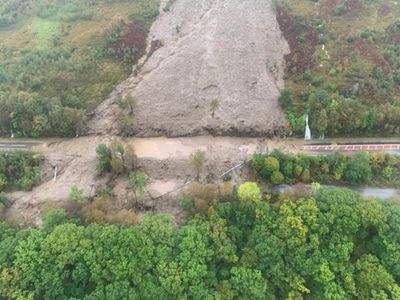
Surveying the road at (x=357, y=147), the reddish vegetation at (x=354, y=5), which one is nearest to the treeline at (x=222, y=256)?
the road at (x=357, y=147)

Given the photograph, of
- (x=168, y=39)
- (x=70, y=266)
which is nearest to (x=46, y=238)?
(x=70, y=266)

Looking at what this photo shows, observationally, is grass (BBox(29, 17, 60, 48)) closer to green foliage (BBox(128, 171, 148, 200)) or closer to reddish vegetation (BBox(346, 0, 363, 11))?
green foliage (BBox(128, 171, 148, 200))

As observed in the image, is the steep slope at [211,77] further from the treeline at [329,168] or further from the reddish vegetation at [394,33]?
the reddish vegetation at [394,33]

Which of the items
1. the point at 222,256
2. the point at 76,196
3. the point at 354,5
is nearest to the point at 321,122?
the point at 222,256

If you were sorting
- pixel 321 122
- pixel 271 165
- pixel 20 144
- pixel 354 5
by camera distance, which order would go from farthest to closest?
pixel 354 5 → pixel 20 144 → pixel 321 122 → pixel 271 165

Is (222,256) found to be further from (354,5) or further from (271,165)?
(354,5)

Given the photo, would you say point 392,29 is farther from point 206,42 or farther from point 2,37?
point 2,37
